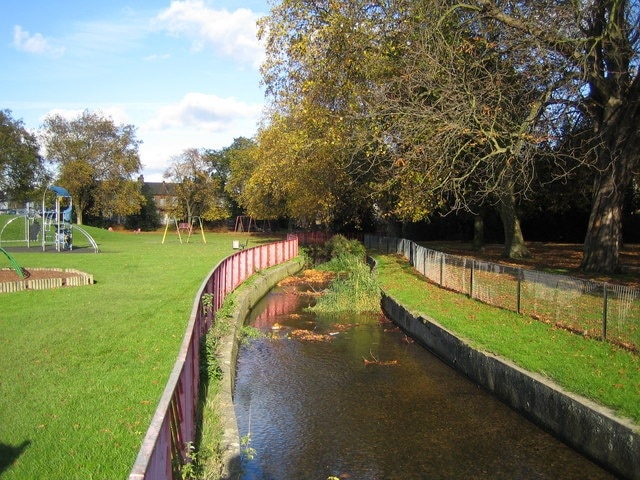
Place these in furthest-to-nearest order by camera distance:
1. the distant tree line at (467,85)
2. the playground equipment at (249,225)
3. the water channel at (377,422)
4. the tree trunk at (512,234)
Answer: the playground equipment at (249,225) → the tree trunk at (512,234) → the distant tree line at (467,85) → the water channel at (377,422)

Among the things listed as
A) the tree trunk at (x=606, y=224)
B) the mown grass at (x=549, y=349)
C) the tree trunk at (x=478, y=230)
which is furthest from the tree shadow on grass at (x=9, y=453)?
the tree trunk at (x=478, y=230)

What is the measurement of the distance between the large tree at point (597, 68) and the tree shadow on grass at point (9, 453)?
13739 millimetres

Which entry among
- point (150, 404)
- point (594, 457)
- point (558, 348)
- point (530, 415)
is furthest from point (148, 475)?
point (558, 348)

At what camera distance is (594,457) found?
6.52 meters

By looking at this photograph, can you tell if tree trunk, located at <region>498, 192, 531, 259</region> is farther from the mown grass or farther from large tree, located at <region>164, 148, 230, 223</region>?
large tree, located at <region>164, 148, 230, 223</region>

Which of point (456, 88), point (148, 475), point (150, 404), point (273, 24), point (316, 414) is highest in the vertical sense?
point (273, 24)

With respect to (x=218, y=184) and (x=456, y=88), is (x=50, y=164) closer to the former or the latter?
(x=218, y=184)

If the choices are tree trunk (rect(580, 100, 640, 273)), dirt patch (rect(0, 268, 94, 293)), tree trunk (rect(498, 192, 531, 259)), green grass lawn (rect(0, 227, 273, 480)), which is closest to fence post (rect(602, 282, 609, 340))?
green grass lawn (rect(0, 227, 273, 480))

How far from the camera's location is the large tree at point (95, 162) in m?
62.5

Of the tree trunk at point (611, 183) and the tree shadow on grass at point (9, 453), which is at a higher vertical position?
the tree trunk at point (611, 183)

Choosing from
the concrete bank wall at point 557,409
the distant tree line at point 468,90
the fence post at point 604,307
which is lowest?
the concrete bank wall at point 557,409

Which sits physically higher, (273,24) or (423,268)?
(273,24)

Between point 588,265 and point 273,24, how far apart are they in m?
12.6

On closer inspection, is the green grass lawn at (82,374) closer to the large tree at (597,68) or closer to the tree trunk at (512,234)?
the large tree at (597,68)
